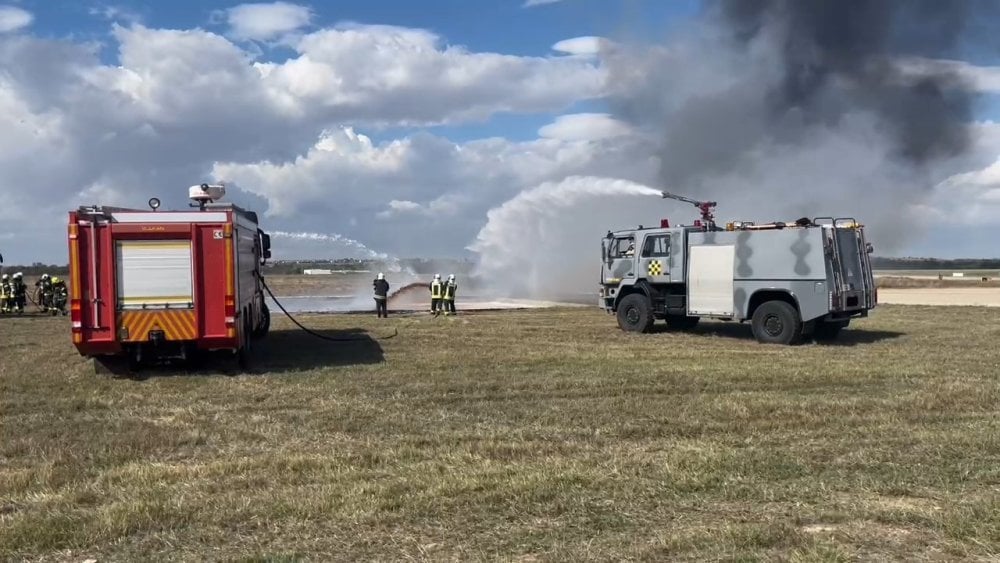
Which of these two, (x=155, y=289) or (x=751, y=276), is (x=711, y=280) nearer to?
(x=751, y=276)

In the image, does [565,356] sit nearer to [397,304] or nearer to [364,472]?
Result: [364,472]

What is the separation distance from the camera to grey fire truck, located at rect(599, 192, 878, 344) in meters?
17.2

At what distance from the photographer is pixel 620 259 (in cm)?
2089

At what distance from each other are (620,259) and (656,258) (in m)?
1.14

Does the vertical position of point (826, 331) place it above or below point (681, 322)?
below

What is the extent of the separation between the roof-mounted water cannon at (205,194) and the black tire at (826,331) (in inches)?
501

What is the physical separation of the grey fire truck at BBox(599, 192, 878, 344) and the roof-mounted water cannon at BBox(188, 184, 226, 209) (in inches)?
377

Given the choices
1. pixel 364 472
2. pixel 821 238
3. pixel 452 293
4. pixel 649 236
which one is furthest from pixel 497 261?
pixel 364 472

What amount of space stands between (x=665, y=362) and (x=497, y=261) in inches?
1084

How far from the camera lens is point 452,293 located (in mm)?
26812

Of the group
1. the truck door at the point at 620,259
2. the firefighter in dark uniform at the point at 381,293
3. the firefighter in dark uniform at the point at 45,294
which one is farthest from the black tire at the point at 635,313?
the firefighter in dark uniform at the point at 45,294

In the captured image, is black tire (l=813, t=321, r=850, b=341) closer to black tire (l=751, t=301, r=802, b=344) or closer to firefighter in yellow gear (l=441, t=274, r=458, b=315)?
black tire (l=751, t=301, r=802, b=344)

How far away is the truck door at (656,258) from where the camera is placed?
1981 cm

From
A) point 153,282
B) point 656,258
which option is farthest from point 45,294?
point 656,258
